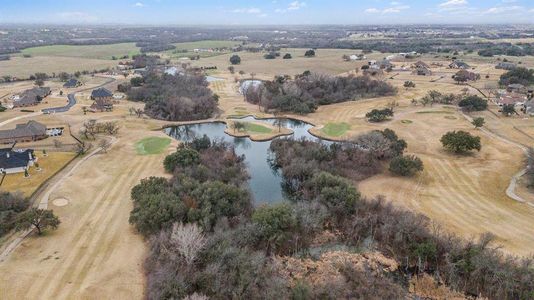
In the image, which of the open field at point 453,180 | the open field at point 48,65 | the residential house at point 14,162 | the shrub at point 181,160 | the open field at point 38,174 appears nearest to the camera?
the open field at point 453,180

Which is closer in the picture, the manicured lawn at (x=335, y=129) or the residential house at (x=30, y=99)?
the manicured lawn at (x=335, y=129)

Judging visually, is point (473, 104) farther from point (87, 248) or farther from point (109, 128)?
point (87, 248)

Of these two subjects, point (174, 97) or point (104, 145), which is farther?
point (174, 97)

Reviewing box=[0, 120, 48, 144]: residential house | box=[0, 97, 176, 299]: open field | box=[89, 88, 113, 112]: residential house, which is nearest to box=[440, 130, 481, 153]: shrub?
box=[0, 97, 176, 299]: open field

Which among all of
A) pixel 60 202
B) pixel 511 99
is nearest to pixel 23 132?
pixel 60 202

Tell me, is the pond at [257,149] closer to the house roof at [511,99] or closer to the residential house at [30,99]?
the residential house at [30,99]

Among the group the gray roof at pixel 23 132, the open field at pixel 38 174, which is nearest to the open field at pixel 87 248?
the open field at pixel 38 174

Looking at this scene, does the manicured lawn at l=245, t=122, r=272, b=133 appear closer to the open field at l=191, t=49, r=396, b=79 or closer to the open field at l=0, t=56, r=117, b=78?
the open field at l=191, t=49, r=396, b=79

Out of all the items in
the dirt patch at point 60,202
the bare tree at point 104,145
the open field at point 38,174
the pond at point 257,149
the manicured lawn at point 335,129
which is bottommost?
the pond at point 257,149
